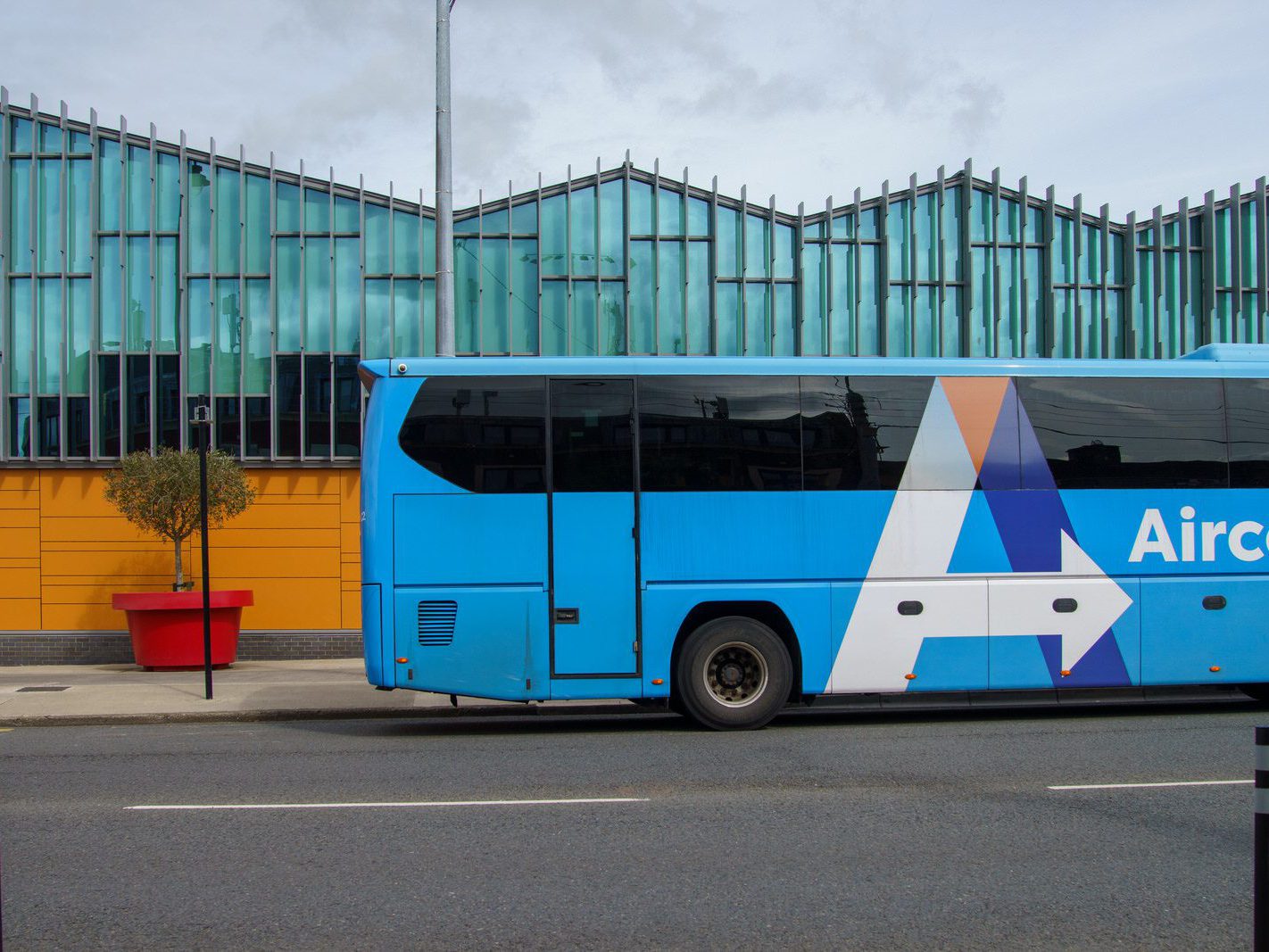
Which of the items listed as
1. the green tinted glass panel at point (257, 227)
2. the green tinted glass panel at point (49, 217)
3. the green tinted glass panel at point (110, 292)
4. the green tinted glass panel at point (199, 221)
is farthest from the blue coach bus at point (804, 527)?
the green tinted glass panel at point (49, 217)

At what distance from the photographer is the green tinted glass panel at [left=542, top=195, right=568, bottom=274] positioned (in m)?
19.5

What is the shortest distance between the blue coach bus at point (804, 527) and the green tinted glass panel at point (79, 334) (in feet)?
31.6

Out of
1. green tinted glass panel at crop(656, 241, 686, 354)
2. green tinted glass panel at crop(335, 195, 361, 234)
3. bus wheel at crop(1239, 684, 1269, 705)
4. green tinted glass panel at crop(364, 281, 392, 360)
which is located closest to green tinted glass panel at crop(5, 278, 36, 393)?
green tinted glass panel at crop(335, 195, 361, 234)

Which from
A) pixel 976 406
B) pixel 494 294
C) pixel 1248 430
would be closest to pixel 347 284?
pixel 494 294

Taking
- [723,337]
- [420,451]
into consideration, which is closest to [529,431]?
[420,451]

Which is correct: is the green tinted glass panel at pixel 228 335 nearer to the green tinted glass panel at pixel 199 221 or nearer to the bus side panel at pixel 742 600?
the green tinted glass panel at pixel 199 221

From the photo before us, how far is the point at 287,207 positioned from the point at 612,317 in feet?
17.1

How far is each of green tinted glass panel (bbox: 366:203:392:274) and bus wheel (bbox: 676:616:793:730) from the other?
33.9 ft

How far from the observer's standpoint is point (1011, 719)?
12148mm

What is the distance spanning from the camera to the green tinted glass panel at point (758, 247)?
65.3 ft

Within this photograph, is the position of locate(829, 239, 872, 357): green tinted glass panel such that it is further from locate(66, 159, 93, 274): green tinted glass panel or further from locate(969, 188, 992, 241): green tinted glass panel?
locate(66, 159, 93, 274): green tinted glass panel

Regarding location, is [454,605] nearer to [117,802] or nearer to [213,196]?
[117,802]

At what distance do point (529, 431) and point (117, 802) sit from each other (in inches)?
180

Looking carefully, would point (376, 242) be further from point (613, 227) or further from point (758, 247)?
point (758, 247)
